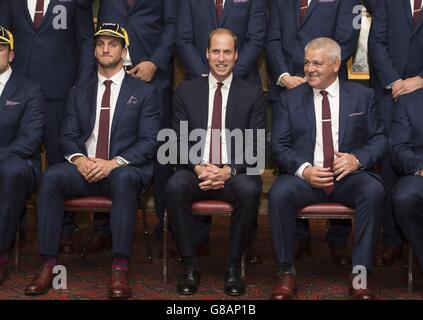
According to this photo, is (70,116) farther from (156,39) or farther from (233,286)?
(233,286)

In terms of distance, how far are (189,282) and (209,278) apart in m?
0.31

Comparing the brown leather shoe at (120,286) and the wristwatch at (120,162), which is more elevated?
the wristwatch at (120,162)

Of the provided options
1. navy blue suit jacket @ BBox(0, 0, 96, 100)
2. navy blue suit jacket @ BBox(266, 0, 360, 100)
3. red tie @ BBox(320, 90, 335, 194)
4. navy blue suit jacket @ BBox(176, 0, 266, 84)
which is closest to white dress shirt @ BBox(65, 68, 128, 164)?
navy blue suit jacket @ BBox(0, 0, 96, 100)

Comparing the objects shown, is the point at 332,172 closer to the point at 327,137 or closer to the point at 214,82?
the point at 327,137

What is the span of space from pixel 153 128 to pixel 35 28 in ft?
3.49

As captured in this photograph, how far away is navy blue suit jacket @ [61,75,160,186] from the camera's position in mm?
4637

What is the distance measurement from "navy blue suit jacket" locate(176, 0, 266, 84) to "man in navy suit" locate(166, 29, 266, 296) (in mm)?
213

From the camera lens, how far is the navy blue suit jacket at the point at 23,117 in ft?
15.3

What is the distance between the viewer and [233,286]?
418cm

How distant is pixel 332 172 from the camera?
436 cm

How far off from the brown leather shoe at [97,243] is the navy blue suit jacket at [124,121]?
2.28ft

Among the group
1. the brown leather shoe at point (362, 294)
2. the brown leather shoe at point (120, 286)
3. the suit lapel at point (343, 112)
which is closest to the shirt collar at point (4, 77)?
the brown leather shoe at point (120, 286)

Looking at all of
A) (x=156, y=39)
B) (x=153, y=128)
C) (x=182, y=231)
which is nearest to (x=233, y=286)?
(x=182, y=231)

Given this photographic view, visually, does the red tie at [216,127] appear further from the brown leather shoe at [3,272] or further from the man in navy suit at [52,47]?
the brown leather shoe at [3,272]
